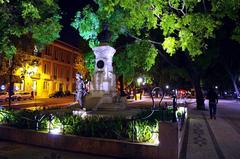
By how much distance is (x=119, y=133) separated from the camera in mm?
9234

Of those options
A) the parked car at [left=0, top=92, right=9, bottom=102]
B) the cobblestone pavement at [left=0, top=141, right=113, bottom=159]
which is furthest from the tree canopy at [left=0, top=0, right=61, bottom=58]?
the parked car at [left=0, top=92, right=9, bottom=102]

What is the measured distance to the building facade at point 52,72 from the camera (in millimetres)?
58562

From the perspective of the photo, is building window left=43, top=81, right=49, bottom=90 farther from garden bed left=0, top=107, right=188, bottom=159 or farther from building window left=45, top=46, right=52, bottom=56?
garden bed left=0, top=107, right=188, bottom=159

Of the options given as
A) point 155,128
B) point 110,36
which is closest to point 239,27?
point 155,128

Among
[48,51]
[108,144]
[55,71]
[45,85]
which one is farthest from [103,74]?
[55,71]

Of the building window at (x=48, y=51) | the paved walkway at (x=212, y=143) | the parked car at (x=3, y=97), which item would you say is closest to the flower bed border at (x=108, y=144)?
the paved walkway at (x=212, y=143)

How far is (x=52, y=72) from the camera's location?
67.5 m

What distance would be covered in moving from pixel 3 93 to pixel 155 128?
1589 inches

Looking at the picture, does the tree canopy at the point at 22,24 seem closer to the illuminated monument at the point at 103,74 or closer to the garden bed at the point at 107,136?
the illuminated monument at the point at 103,74

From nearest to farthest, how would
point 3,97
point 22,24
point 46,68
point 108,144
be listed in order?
point 108,144 → point 22,24 → point 3,97 → point 46,68

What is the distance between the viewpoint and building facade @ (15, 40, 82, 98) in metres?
58.6

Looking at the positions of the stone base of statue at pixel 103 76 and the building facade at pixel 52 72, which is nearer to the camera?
the stone base of statue at pixel 103 76

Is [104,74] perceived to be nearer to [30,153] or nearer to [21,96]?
[30,153]

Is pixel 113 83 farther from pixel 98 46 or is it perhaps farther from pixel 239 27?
pixel 239 27
